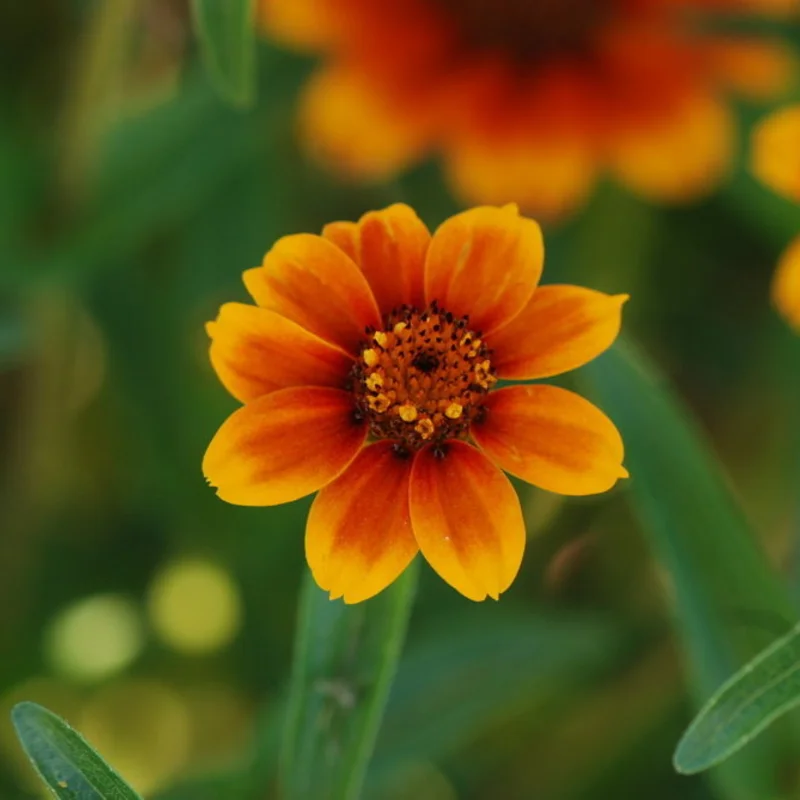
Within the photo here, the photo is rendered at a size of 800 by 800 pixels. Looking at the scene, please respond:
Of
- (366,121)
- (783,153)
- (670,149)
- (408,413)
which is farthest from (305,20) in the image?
(408,413)

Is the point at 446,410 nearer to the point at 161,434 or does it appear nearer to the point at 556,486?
the point at 556,486

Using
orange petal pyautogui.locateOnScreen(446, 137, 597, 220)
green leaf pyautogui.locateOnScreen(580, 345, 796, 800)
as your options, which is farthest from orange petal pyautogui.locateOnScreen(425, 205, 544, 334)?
orange petal pyautogui.locateOnScreen(446, 137, 597, 220)

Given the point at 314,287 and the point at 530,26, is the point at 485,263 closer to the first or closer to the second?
the point at 314,287

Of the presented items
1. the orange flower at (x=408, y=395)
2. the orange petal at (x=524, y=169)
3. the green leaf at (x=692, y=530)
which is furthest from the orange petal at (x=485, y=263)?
the orange petal at (x=524, y=169)

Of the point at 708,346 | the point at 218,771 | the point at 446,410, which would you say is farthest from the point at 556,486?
the point at 708,346

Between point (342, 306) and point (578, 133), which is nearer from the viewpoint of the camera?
point (342, 306)

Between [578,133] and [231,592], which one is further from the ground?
[578,133]

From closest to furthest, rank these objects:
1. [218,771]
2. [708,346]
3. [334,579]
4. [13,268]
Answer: [334,579] → [218,771] → [13,268] → [708,346]
